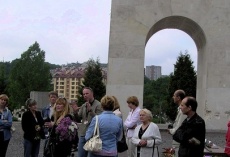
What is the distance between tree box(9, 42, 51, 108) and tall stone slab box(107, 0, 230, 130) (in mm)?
35801

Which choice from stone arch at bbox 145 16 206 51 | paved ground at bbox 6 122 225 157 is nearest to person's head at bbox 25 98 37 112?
paved ground at bbox 6 122 225 157

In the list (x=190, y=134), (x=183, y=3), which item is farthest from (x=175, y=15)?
(x=190, y=134)

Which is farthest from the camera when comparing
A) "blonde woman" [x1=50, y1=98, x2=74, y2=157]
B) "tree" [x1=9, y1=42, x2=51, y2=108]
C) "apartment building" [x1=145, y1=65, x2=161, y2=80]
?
"apartment building" [x1=145, y1=65, x2=161, y2=80]

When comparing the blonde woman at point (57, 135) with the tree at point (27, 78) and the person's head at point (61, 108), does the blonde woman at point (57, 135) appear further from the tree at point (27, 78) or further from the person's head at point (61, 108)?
the tree at point (27, 78)

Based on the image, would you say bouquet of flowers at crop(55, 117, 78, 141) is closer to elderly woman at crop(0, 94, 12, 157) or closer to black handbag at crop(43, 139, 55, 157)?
black handbag at crop(43, 139, 55, 157)

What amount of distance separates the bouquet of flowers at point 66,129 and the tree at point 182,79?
83.8 feet

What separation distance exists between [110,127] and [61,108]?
1255 millimetres

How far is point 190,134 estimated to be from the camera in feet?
16.0

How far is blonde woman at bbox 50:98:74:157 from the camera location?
20.0ft

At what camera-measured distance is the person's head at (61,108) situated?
243 inches

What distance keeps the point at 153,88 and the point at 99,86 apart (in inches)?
1473

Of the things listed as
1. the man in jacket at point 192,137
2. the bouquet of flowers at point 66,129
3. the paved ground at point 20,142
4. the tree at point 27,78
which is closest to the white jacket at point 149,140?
the man in jacket at point 192,137

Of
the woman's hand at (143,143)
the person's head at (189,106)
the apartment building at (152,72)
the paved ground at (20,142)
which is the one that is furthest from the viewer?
the apartment building at (152,72)

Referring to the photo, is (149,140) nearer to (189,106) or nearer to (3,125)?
(189,106)
